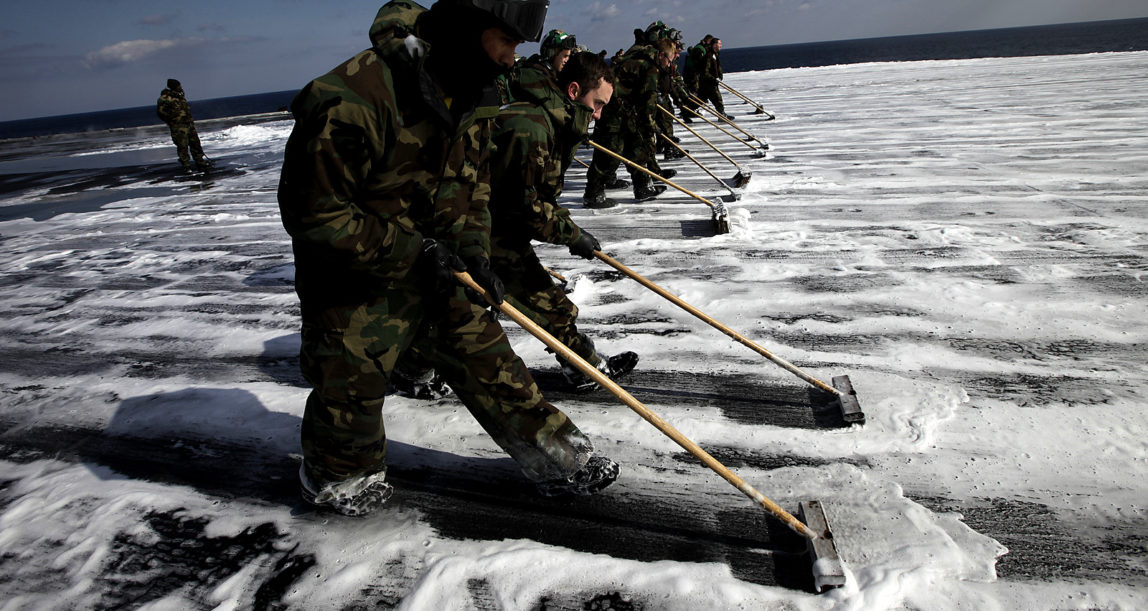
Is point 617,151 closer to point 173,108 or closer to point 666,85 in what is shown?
point 666,85

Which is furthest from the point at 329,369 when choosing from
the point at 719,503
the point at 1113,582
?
the point at 1113,582

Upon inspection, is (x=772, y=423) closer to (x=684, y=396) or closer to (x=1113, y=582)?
(x=684, y=396)

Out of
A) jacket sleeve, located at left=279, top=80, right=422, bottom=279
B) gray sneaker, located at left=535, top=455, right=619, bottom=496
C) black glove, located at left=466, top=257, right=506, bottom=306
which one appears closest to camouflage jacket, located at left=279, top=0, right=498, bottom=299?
jacket sleeve, located at left=279, top=80, right=422, bottom=279

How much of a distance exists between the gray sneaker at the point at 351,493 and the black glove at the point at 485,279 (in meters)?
0.83

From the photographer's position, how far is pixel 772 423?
2.86 m

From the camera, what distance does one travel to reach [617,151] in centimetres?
747

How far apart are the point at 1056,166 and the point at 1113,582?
683 cm

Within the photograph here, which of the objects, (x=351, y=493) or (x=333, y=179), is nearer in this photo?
(x=333, y=179)

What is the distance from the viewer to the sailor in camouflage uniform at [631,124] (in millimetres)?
7258

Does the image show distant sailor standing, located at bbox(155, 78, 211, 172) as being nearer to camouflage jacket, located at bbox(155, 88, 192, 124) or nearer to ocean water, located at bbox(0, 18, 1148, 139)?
camouflage jacket, located at bbox(155, 88, 192, 124)

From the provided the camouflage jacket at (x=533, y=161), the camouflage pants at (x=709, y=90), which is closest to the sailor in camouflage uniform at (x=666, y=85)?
the camouflage pants at (x=709, y=90)

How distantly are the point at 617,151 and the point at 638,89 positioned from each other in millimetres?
818

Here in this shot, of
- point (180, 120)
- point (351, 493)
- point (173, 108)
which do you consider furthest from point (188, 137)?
point (351, 493)

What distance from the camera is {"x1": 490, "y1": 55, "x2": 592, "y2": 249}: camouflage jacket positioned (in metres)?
2.85
